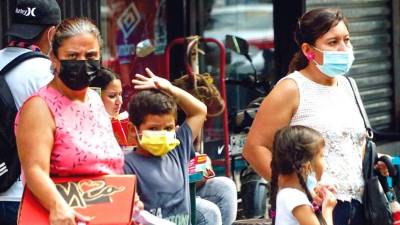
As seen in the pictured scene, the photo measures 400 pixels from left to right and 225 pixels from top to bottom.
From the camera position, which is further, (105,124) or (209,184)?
(209,184)

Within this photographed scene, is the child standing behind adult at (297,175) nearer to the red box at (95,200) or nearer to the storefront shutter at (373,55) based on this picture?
the red box at (95,200)

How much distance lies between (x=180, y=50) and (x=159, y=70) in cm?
31

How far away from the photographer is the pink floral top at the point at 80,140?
4.47 meters

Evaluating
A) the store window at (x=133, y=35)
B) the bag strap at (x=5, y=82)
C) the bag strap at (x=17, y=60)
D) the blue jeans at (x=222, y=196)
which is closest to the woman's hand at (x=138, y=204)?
the bag strap at (x=5, y=82)

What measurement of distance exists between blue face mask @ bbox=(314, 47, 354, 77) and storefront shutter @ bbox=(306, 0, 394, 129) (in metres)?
4.75

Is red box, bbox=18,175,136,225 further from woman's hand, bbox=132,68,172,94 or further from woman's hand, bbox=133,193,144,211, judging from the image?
woman's hand, bbox=132,68,172,94

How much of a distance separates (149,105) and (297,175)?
2.48ft

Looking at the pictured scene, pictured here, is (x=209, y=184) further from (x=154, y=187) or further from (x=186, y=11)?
(x=186, y=11)

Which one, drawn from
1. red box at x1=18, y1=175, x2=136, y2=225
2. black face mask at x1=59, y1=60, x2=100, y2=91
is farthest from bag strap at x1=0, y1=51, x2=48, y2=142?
red box at x1=18, y1=175, x2=136, y2=225

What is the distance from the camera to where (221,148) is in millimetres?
8766

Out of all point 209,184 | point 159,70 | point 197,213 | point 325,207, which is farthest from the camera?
point 159,70

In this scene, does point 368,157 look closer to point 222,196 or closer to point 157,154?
point 157,154

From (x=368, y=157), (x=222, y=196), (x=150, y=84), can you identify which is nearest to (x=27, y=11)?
(x=150, y=84)

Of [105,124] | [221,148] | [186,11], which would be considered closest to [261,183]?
[221,148]
